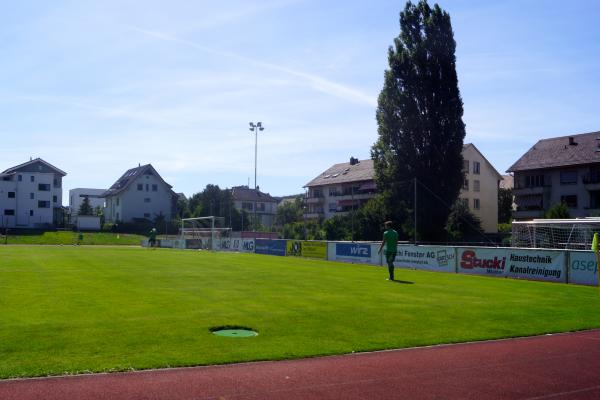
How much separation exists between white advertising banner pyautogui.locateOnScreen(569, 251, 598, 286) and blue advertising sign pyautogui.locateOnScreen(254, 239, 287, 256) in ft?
82.8

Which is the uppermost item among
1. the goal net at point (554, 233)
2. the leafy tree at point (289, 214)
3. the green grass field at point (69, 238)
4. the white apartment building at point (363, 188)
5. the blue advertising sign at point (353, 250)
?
the white apartment building at point (363, 188)

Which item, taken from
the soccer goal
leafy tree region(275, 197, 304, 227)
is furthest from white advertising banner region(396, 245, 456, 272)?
leafy tree region(275, 197, 304, 227)

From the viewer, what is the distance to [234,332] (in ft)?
35.5

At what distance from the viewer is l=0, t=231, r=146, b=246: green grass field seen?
241 feet

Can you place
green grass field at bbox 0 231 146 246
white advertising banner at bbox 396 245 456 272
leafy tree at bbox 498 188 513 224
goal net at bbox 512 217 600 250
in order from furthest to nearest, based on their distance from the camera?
leafy tree at bbox 498 188 513 224, green grass field at bbox 0 231 146 246, goal net at bbox 512 217 600 250, white advertising banner at bbox 396 245 456 272

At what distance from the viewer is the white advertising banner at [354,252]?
33.9 meters

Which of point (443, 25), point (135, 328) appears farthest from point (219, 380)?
point (443, 25)

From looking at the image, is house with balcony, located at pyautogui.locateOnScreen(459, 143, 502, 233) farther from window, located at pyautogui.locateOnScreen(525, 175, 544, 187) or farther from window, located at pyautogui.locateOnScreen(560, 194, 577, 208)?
window, located at pyautogui.locateOnScreen(560, 194, 577, 208)

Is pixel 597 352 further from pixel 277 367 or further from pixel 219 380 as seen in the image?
pixel 219 380

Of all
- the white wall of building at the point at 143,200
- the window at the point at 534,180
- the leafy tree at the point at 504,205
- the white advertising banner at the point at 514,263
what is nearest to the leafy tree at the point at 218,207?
the white wall of building at the point at 143,200

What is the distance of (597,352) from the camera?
9734 millimetres

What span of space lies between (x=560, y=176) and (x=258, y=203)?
210 feet

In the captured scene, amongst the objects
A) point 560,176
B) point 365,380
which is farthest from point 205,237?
point 365,380

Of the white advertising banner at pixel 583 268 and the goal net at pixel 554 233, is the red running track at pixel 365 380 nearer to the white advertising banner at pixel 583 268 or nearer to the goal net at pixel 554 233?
the white advertising banner at pixel 583 268
